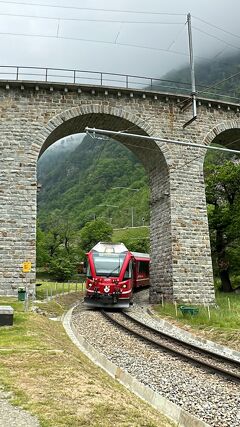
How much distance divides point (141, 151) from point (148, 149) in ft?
3.15

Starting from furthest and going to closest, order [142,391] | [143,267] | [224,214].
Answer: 1. [143,267]
2. [224,214]
3. [142,391]

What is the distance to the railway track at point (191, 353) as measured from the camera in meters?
8.62

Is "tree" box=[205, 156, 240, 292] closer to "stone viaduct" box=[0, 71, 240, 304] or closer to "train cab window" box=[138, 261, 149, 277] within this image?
"stone viaduct" box=[0, 71, 240, 304]

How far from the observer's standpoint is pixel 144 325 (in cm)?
1486

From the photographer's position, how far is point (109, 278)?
19.2 metres

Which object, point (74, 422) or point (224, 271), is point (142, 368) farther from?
point (224, 271)

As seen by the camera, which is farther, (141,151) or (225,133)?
(225,133)

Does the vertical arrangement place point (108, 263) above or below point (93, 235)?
below

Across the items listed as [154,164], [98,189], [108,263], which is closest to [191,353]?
[108,263]

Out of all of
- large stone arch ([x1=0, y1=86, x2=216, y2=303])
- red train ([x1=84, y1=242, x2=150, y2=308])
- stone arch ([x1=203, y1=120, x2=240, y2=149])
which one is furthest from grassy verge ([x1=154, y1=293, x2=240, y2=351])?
stone arch ([x1=203, y1=120, x2=240, y2=149])

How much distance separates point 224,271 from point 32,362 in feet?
75.6

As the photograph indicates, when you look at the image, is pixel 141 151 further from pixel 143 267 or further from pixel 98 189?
pixel 98 189

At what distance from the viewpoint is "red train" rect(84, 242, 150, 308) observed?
1903 centimetres

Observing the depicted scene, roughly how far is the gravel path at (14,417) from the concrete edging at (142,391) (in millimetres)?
2015
